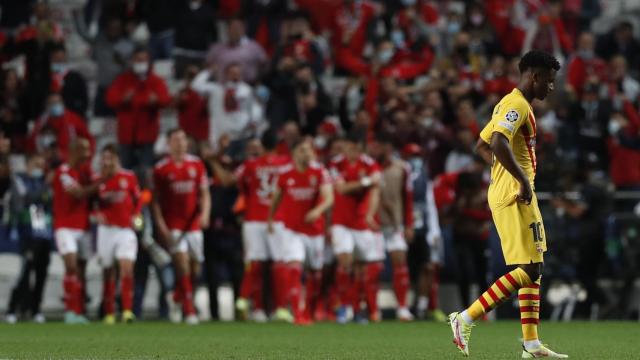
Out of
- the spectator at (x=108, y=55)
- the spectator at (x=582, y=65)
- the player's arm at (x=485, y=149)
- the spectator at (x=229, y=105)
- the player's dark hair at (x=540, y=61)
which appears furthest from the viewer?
the spectator at (x=582, y=65)

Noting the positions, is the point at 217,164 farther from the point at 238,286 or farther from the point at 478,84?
the point at 478,84

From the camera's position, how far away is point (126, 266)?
52.1ft

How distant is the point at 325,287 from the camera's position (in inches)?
693

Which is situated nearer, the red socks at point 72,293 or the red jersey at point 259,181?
the red socks at point 72,293

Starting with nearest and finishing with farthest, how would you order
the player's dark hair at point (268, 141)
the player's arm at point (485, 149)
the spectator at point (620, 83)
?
1. the player's arm at point (485, 149)
2. the player's dark hair at point (268, 141)
3. the spectator at point (620, 83)

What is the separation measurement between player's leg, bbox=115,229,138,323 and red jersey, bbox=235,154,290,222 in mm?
1716

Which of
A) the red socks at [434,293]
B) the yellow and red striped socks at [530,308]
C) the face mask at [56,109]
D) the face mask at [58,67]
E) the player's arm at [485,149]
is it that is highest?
the face mask at [58,67]

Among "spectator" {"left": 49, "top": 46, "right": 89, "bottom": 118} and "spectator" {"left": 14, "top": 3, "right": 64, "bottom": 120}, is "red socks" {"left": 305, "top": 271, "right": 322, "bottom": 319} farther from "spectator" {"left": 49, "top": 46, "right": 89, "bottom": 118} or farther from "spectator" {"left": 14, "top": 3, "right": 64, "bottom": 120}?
"spectator" {"left": 14, "top": 3, "right": 64, "bottom": 120}

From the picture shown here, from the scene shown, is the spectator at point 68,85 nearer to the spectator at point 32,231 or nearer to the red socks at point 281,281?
the spectator at point 32,231

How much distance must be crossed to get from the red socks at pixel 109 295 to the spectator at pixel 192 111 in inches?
134

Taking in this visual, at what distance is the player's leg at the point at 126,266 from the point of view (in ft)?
52.0

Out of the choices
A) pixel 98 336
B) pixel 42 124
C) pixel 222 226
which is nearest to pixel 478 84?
pixel 222 226

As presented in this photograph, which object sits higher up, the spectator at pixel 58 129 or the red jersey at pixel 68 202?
the spectator at pixel 58 129

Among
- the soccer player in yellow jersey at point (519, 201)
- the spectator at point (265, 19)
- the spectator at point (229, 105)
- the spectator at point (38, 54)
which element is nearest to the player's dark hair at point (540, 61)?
the soccer player in yellow jersey at point (519, 201)
